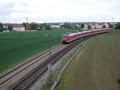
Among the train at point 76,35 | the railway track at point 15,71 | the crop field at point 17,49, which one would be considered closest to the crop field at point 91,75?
the railway track at point 15,71

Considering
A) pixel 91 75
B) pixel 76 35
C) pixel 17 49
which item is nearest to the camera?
pixel 91 75

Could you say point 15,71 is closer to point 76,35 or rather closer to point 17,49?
point 17,49

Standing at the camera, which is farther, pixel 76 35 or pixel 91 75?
pixel 76 35

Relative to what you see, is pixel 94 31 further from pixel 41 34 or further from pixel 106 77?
pixel 106 77

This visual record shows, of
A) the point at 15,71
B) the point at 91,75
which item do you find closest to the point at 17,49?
the point at 15,71

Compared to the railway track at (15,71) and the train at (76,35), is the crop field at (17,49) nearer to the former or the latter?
the railway track at (15,71)

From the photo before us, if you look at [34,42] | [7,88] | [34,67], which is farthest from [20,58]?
[7,88]

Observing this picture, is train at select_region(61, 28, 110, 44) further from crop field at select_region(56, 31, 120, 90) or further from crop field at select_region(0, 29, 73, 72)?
crop field at select_region(56, 31, 120, 90)

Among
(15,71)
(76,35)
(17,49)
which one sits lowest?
(15,71)

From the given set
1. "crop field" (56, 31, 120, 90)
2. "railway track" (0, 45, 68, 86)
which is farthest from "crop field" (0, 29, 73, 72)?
"crop field" (56, 31, 120, 90)

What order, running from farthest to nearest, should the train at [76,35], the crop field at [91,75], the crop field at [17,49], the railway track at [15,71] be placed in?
the train at [76,35] < the crop field at [17,49] < the railway track at [15,71] < the crop field at [91,75]

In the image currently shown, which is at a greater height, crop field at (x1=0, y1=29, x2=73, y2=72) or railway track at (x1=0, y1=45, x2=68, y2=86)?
crop field at (x1=0, y1=29, x2=73, y2=72)

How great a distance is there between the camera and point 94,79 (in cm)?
2748

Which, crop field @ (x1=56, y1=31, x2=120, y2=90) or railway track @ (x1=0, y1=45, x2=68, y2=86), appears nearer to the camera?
crop field @ (x1=56, y1=31, x2=120, y2=90)
